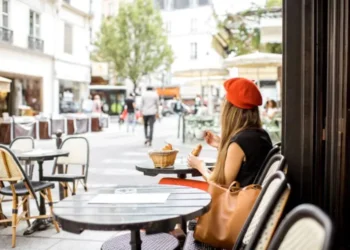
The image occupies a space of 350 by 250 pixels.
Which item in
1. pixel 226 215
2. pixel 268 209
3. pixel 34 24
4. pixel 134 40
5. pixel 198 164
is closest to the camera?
pixel 268 209

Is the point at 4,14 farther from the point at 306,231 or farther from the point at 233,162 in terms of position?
the point at 306,231

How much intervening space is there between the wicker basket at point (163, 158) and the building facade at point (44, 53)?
10.8 m

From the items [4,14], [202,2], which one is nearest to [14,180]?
[4,14]

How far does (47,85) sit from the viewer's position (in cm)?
2059

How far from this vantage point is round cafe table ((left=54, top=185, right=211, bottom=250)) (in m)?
2.03

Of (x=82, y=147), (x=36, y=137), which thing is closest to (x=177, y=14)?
(x=36, y=137)

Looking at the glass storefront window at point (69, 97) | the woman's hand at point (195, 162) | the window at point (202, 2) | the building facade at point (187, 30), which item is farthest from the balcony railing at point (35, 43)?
the window at point (202, 2)

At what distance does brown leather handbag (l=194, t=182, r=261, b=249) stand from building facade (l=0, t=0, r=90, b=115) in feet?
40.0

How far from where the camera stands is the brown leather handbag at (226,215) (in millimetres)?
2359

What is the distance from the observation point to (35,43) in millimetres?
18156

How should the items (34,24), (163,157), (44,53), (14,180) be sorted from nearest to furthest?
(163,157) → (14,180) → (34,24) → (44,53)

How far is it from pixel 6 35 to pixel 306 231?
15.7 m

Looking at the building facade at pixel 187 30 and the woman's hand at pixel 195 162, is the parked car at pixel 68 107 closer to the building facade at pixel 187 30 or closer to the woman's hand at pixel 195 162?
the woman's hand at pixel 195 162

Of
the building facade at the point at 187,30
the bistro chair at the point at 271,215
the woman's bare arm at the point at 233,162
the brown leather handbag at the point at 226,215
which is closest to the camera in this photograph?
the bistro chair at the point at 271,215
